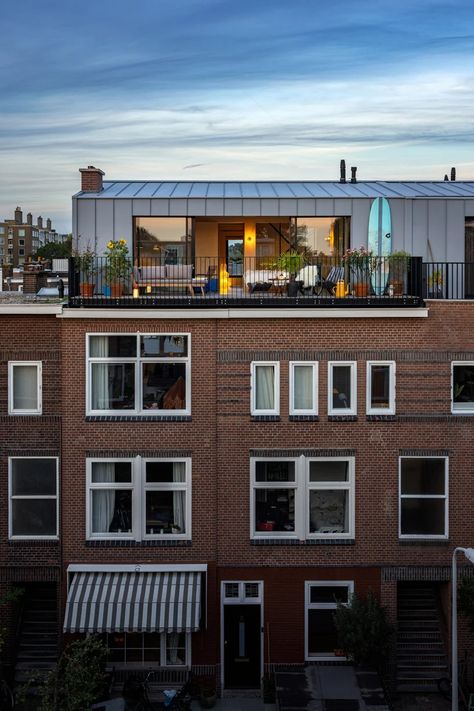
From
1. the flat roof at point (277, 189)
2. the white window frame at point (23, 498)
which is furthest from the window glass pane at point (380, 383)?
the white window frame at point (23, 498)

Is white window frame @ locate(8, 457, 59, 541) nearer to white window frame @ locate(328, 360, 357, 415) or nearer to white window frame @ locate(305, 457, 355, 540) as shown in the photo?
white window frame @ locate(305, 457, 355, 540)

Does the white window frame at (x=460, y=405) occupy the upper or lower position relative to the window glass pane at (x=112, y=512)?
upper

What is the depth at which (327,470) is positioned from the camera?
23.9 m

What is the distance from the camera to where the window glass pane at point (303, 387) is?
77.9 feet

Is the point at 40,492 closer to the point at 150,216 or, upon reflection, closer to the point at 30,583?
the point at 30,583

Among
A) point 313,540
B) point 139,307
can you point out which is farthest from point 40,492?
point 313,540

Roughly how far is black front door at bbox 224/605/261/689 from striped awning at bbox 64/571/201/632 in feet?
4.79

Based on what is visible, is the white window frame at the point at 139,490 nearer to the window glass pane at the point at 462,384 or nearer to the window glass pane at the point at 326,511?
the window glass pane at the point at 326,511

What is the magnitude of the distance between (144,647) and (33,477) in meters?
5.25

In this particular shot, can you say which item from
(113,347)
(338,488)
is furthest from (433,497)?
(113,347)

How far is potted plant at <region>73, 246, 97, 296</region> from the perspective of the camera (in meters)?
23.5

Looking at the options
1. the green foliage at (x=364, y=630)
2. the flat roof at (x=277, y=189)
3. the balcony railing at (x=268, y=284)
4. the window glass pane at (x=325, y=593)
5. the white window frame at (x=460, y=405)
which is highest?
the flat roof at (x=277, y=189)

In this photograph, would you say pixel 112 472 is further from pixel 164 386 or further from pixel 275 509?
pixel 275 509

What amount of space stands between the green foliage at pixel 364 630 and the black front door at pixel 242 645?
7.46ft
